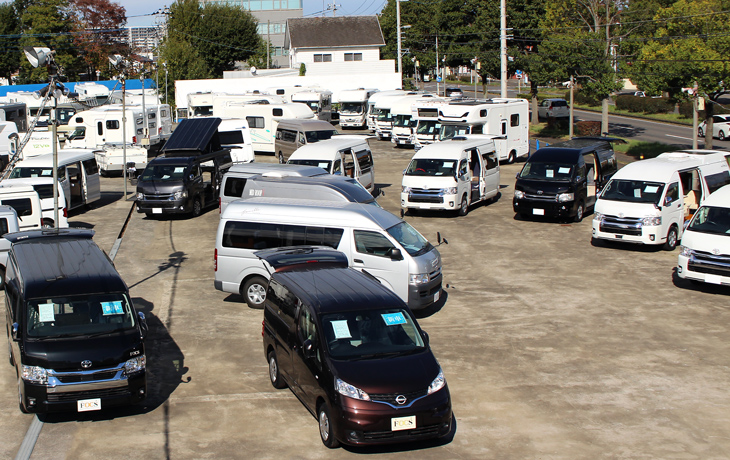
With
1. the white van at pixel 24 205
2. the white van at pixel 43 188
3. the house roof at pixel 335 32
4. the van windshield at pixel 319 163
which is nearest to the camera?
the white van at pixel 24 205

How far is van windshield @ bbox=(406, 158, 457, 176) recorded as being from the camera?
79.8ft

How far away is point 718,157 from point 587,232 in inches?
176

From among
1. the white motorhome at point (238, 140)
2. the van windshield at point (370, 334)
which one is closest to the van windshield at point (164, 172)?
the white motorhome at point (238, 140)

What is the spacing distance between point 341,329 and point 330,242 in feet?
17.9

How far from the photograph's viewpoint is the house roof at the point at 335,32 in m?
78.8

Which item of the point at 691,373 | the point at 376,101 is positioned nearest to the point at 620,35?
the point at 376,101

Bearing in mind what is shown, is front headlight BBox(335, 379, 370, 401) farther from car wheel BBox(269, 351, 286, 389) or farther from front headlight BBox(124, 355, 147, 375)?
front headlight BBox(124, 355, 147, 375)

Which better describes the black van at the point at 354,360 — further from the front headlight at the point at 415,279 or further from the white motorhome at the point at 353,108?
the white motorhome at the point at 353,108

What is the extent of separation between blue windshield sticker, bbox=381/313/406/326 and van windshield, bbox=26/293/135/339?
12.0 ft

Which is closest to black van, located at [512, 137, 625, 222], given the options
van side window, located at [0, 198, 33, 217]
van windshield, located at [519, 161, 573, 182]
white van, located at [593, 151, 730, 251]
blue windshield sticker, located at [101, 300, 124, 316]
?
van windshield, located at [519, 161, 573, 182]

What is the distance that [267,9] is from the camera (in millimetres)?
125125

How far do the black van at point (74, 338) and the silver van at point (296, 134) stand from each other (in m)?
23.9

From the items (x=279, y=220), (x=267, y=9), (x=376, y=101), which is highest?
(x=267, y=9)

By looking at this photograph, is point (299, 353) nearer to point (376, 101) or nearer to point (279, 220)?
point (279, 220)
